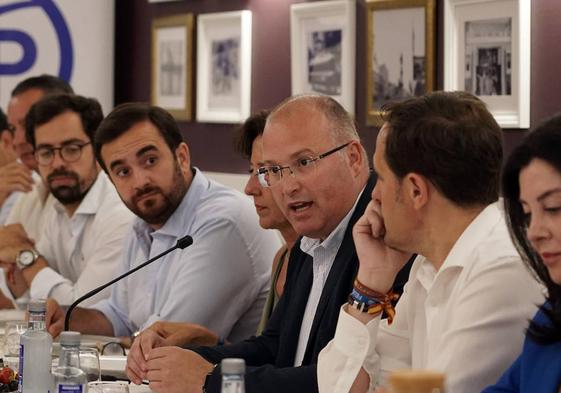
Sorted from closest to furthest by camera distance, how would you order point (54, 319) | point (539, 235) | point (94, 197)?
point (539, 235) < point (54, 319) < point (94, 197)

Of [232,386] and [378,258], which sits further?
[378,258]

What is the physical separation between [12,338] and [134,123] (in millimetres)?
983

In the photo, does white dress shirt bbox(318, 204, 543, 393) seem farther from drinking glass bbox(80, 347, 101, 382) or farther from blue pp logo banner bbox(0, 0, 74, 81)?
blue pp logo banner bbox(0, 0, 74, 81)

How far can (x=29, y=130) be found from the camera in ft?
15.4

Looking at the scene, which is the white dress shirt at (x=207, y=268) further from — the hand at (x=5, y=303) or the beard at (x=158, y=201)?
the hand at (x=5, y=303)

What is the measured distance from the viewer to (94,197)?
4.45m

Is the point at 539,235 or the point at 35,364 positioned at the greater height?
the point at 539,235

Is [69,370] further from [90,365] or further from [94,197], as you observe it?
[94,197]

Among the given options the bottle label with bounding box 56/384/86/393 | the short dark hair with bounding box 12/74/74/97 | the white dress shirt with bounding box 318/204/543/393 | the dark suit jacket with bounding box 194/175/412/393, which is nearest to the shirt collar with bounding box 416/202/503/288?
the white dress shirt with bounding box 318/204/543/393

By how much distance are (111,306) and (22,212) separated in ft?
4.35

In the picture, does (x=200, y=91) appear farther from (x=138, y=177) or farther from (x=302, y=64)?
(x=138, y=177)

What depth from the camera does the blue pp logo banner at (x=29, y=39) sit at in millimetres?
6098

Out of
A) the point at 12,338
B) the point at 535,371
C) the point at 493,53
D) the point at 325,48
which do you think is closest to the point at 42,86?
the point at 325,48

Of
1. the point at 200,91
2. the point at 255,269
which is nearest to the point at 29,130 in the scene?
the point at 200,91
